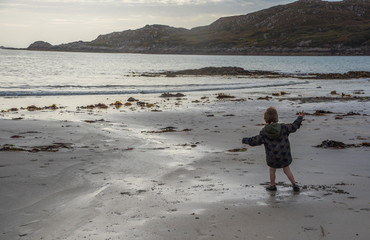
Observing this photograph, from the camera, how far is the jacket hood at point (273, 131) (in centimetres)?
659

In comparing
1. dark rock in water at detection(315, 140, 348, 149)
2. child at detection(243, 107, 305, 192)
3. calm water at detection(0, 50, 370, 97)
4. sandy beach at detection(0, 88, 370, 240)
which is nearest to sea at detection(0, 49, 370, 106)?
calm water at detection(0, 50, 370, 97)

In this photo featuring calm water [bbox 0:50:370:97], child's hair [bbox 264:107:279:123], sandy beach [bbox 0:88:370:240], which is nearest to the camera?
sandy beach [bbox 0:88:370:240]

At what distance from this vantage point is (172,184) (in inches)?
278

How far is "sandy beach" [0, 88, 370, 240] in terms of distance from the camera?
4.89 m

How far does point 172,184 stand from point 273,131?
6.55ft

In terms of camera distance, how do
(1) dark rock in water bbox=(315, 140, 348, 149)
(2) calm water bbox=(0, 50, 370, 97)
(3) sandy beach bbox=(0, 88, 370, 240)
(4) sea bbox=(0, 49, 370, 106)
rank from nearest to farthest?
(3) sandy beach bbox=(0, 88, 370, 240)
(1) dark rock in water bbox=(315, 140, 348, 149)
(4) sea bbox=(0, 49, 370, 106)
(2) calm water bbox=(0, 50, 370, 97)

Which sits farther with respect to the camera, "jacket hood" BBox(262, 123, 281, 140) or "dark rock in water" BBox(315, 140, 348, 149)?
"dark rock in water" BBox(315, 140, 348, 149)

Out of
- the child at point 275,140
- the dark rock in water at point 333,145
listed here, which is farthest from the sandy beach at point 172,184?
the child at point 275,140

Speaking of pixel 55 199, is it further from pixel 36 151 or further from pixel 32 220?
pixel 36 151

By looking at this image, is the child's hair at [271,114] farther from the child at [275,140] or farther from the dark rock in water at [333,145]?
the dark rock in water at [333,145]

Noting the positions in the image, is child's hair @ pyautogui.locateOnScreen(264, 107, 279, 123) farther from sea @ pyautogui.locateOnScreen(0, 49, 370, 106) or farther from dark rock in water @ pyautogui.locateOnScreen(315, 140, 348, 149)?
sea @ pyautogui.locateOnScreen(0, 49, 370, 106)

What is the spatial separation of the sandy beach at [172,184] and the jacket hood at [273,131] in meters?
0.89

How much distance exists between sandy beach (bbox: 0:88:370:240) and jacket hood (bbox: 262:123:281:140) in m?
0.89

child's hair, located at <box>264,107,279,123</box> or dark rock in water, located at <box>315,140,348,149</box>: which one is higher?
child's hair, located at <box>264,107,279,123</box>
